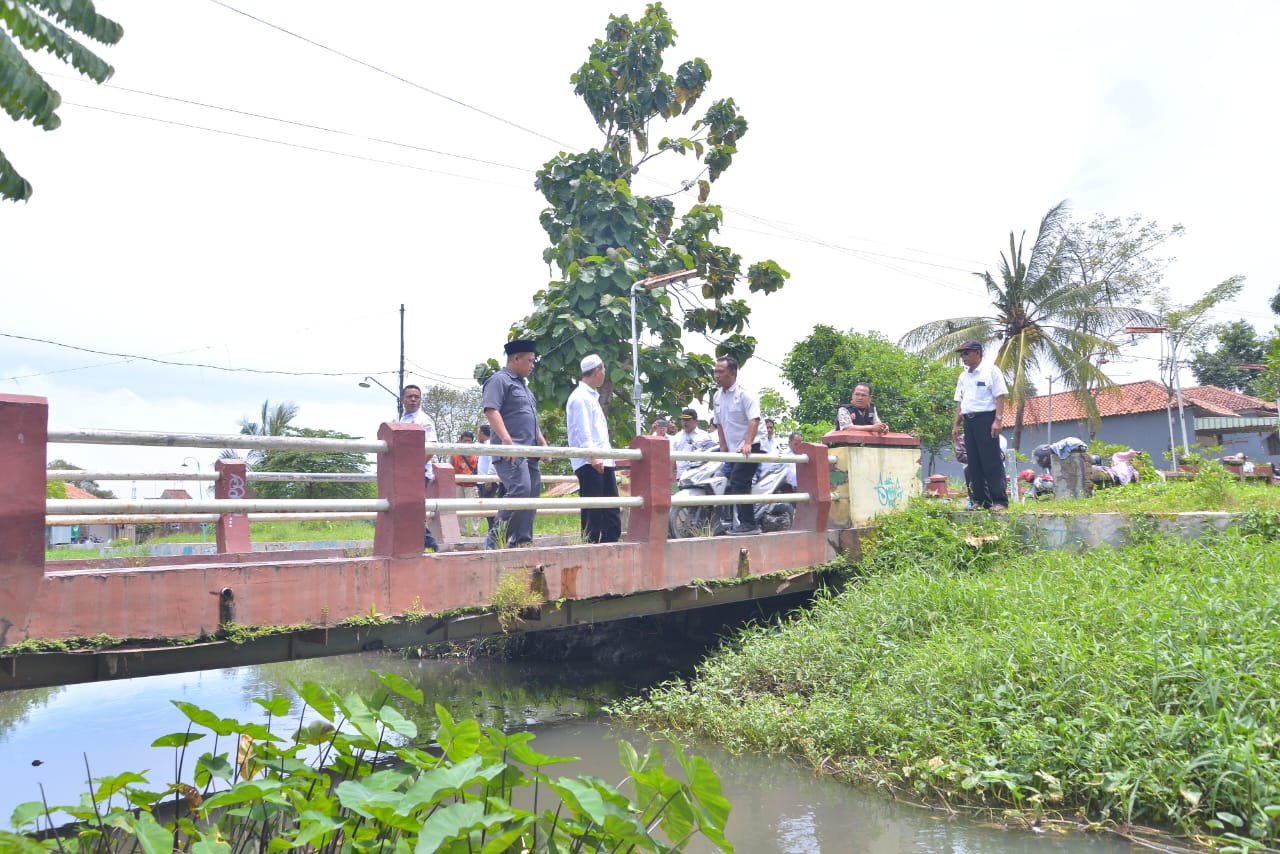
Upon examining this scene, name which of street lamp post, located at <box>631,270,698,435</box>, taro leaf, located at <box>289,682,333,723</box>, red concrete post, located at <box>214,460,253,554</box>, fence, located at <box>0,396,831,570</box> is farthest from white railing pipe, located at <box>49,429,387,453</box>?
street lamp post, located at <box>631,270,698,435</box>

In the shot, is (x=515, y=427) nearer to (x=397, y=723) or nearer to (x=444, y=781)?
(x=397, y=723)

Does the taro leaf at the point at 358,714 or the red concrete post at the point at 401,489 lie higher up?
the red concrete post at the point at 401,489

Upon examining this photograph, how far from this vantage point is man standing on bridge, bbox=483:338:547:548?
6.41 meters

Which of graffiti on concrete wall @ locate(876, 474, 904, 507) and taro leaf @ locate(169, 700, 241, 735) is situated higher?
graffiti on concrete wall @ locate(876, 474, 904, 507)

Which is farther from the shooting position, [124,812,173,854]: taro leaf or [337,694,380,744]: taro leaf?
[337,694,380,744]: taro leaf

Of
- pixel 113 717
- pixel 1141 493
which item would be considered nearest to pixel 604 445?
pixel 113 717

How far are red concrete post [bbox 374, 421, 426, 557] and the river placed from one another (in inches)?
74.7

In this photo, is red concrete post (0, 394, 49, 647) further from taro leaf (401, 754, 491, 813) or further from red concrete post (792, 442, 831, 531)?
red concrete post (792, 442, 831, 531)

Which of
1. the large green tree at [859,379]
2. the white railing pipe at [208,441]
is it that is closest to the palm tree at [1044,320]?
the large green tree at [859,379]

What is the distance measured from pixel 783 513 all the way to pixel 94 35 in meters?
6.62

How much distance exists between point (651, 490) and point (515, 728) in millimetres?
2353

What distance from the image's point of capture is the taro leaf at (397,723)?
9.55ft

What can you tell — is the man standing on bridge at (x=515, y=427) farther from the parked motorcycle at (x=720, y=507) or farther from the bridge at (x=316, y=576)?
the parked motorcycle at (x=720, y=507)

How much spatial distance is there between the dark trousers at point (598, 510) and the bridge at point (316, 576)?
9.1 inches
